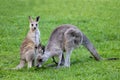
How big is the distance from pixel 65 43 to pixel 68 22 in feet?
23.7

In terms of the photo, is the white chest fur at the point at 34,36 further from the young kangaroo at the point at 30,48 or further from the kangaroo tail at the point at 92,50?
the kangaroo tail at the point at 92,50

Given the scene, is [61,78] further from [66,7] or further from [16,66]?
[66,7]

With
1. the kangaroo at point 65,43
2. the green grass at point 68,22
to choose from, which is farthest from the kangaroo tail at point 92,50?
the green grass at point 68,22

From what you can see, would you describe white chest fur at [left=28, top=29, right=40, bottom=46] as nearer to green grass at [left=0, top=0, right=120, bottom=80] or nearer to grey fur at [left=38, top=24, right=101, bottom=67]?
grey fur at [left=38, top=24, right=101, bottom=67]

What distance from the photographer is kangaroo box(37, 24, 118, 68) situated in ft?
30.1

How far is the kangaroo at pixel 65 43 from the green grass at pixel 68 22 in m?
0.28

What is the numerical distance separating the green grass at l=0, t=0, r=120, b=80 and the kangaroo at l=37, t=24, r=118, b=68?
28 cm

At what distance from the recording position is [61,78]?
313 inches

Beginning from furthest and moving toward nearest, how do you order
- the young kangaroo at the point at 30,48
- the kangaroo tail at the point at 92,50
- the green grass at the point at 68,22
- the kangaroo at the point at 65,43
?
the kangaroo tail at the point at 92,50 < the kangaroo at the point at 65,43 < the young kangaroo at the point at 30,48 < the green grass at the point at 68,22

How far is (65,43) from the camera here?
30.4ft

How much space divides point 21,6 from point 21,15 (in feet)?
10.7

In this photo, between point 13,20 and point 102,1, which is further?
point 102,1

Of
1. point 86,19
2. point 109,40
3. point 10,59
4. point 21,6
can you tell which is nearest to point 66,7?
point 21,6

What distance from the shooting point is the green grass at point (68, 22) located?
27.5 ft
